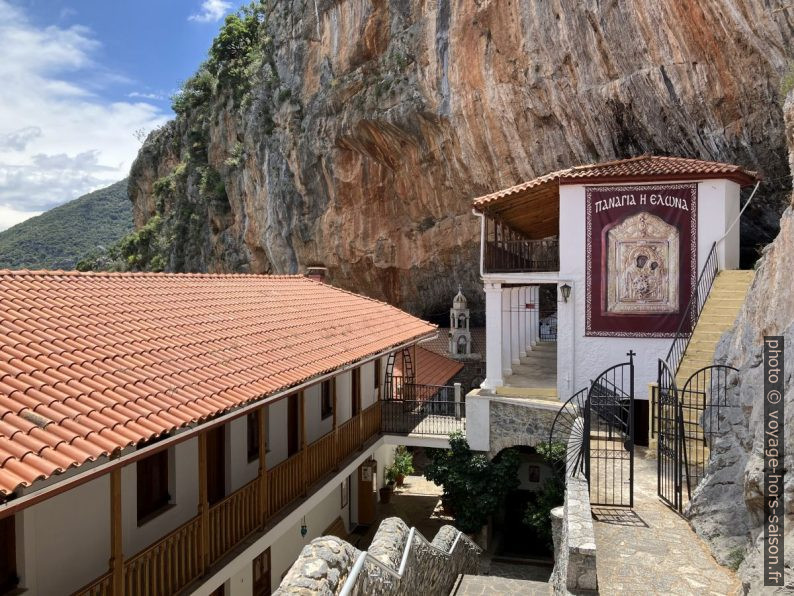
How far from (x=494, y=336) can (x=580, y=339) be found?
213cm

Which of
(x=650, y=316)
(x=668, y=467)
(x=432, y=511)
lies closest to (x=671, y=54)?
(x=650, y=316)

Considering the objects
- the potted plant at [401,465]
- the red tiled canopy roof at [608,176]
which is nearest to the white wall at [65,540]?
the red tiled canopy roof at [608,176]

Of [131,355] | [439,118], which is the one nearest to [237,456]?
[131,355]

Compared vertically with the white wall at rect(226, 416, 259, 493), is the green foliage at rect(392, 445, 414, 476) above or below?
below

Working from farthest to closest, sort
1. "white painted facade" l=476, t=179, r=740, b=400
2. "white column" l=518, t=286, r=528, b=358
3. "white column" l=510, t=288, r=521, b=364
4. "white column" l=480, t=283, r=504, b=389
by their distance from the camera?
"white column" l=518, t=286, r=528, b=358
"white column" l=510, t=288, r=521, b=364
"white column" l=480, t=283, r=504, b=389
"white painted facade" l=476, t=179, r=740, b=400

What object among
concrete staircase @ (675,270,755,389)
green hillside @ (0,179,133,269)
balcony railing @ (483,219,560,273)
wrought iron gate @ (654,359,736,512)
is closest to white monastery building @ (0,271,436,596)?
balcony railing @ (483,219,560,273)

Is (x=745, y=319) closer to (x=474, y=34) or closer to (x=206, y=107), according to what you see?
(x=474, y=34)

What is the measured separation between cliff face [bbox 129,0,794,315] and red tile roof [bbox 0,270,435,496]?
1019cm

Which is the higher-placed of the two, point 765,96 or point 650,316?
point 765,96

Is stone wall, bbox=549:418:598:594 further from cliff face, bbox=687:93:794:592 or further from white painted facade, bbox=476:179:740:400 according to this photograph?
white painted facade, bbox=476:179:740:400

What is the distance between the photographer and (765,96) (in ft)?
48.2

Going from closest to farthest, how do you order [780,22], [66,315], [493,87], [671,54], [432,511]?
1. [66,315]
2. [780,22]
3. [671,54]
4. [432,511]
5. [493,87]

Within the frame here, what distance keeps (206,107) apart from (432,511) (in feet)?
96.1

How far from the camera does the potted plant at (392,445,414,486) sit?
18.8 m
